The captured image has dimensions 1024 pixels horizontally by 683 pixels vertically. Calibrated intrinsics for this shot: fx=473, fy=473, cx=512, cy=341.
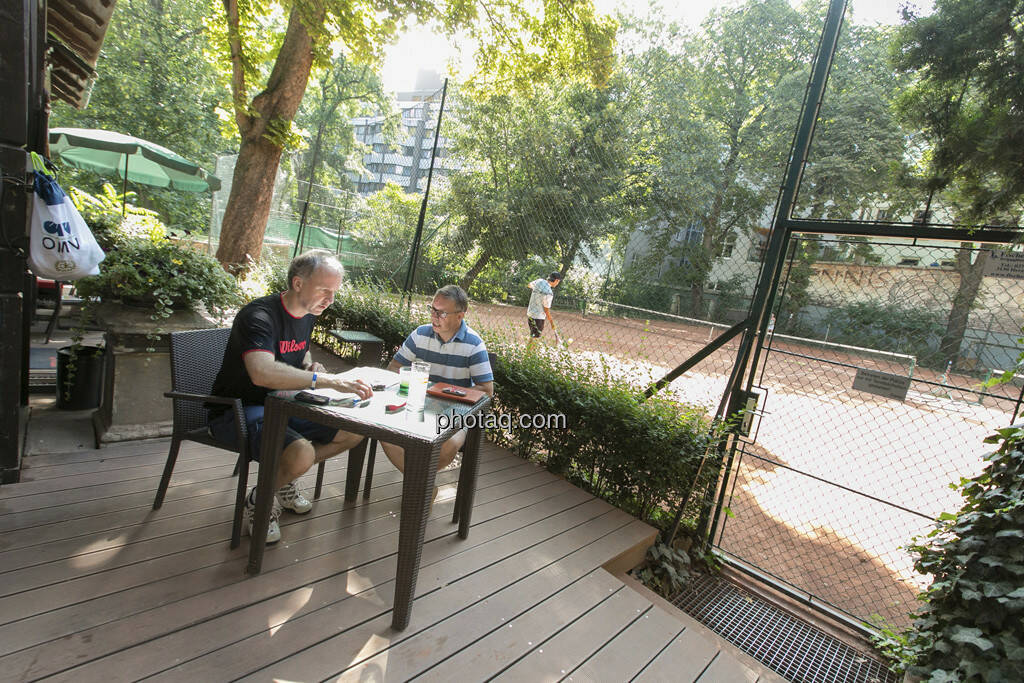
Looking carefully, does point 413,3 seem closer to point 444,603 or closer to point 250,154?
point 250,154

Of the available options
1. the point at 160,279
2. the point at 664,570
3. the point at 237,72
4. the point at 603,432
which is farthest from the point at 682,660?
the point at 237,72

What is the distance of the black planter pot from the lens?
312 cm

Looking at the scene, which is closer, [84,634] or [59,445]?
[84,634]

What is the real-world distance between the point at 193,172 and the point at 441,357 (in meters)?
8.28

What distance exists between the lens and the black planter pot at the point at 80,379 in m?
3.12

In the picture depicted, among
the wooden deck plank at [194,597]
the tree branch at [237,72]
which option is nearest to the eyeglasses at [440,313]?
the wooden deck plank at [194,597]

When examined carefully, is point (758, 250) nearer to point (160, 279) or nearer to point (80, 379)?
point (160, 279)

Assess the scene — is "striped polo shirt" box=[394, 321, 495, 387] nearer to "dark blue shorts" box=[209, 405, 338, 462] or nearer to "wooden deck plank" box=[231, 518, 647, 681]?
"dark blue shorts" box=[209, 405, 338, 462]

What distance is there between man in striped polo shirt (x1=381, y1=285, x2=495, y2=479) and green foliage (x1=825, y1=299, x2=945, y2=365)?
1.97 m

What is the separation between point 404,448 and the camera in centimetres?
170

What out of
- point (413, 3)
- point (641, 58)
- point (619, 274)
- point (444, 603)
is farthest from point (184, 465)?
point (413, 3)

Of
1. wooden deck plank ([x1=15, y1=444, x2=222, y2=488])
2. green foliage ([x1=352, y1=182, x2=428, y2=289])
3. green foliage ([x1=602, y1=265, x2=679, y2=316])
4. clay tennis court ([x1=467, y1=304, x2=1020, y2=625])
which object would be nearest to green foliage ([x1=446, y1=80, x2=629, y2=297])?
green foliage ([x1=602, y1=265, x2=679, y2=316])

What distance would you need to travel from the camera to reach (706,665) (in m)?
1.91

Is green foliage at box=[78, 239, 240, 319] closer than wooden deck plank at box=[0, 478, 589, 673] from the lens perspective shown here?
No
